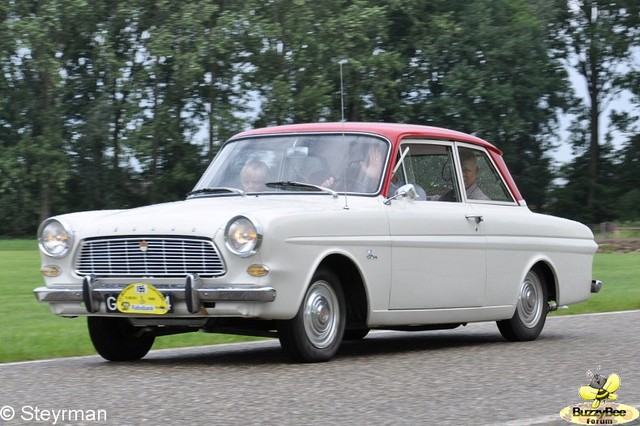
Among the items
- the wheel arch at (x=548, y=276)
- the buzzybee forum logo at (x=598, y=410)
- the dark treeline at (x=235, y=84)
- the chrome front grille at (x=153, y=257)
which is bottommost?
the buzzybee forum logo at (x=598, y=410)

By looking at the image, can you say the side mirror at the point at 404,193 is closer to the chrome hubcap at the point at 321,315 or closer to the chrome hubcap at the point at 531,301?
the chrome hubcap at the point at 321,315

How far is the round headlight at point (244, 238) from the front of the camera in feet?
26.3

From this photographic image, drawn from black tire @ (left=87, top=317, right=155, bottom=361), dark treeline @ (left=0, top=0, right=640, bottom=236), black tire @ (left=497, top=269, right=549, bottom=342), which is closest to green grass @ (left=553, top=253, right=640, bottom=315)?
black tire @ (left=497, top=269, right=549, bottom=342)

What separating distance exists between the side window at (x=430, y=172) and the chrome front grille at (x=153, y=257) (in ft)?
6.71

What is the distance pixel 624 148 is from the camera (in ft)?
193

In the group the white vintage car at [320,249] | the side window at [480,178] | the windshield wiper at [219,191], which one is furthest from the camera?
the side window at [480,178]

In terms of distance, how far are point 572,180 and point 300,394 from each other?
177 feet

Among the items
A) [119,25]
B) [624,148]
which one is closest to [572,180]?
[624,148]

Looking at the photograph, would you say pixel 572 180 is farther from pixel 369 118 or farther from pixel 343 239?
pixel 343 239

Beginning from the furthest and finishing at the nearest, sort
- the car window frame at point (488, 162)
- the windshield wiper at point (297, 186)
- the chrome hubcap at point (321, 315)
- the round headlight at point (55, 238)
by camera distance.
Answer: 1. the car window frame at point (488, 162)
2. the windshield wiper at point (297, 186)
3. the round headlight at point (55, 238)
4. the chrome hubcap at point (321, 315)

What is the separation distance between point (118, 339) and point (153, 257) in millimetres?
996

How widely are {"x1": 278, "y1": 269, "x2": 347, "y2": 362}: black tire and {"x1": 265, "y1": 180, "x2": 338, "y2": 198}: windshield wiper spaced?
30.0 inches

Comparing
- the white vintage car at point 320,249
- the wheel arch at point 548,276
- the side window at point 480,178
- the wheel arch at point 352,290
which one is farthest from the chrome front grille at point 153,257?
the wheel arch at point 548,276

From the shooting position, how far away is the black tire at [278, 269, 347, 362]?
827 cm
